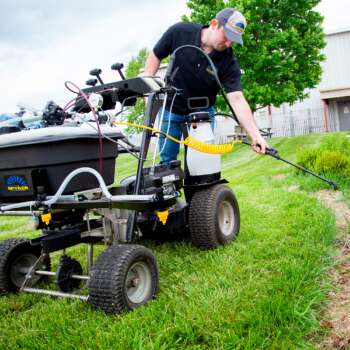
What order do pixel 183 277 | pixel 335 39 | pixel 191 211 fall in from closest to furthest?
pixel 183 277
pixel 191 211
pixel 335 39

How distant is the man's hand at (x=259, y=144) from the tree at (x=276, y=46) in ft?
46.8

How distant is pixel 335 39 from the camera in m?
25.0

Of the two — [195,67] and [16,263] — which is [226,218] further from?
[16,263]

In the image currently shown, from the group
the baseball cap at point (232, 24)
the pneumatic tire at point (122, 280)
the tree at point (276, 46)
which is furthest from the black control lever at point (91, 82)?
the tree at point (276, 46)

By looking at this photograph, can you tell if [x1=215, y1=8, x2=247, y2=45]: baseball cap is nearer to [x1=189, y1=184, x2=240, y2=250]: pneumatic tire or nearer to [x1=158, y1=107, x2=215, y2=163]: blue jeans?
[x1=158, y1=107, x2=215, y2=163]: blue jeans

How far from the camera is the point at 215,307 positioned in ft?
7.46

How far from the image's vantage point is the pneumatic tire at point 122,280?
2281 millimetres

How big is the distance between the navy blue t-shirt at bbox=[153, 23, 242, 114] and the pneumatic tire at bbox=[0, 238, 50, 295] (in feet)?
5.09

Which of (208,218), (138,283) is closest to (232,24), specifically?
(208,218)

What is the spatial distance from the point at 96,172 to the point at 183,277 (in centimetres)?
90

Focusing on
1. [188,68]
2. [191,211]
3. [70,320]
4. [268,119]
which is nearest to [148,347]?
[70,320]

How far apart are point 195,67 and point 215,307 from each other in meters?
1.98

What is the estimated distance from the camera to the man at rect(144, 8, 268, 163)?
3430 mm

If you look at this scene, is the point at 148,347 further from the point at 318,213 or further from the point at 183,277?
the point at 318,213
